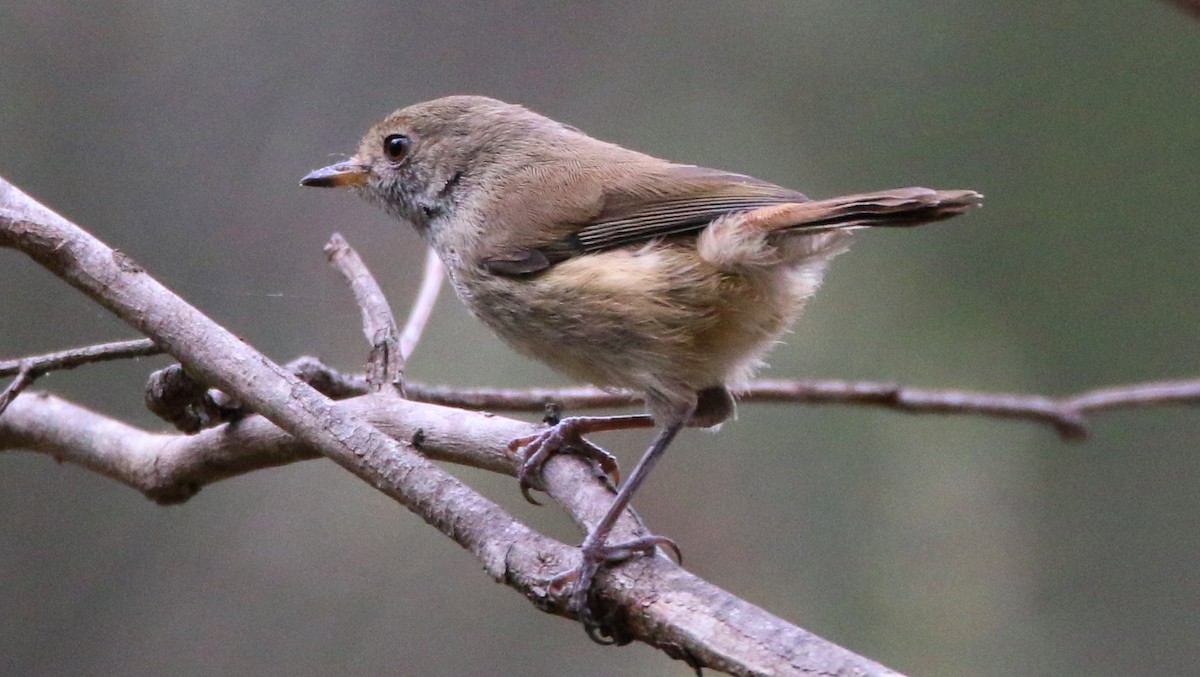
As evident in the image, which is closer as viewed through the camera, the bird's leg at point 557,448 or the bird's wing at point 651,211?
the bird's leg at point 557,448

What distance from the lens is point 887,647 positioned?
5.65 meters

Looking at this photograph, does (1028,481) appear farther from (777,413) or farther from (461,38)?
(461,38)

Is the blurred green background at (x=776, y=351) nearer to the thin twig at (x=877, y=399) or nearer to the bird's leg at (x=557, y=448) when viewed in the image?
the thin twig at (x=877, y=399)

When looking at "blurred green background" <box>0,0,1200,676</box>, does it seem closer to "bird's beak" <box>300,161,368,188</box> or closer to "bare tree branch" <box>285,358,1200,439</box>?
"bird's beak" <box>300,161,368,188</box>

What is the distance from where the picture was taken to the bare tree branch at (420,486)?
192 centimetres

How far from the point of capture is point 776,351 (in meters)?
6.48

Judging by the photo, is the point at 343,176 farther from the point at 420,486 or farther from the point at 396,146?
the point at 420,486

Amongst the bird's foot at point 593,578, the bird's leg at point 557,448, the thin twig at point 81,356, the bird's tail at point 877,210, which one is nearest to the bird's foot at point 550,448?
the bird's leg at point 557,448

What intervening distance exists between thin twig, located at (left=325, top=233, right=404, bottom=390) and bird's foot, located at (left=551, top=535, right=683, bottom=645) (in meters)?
0.89

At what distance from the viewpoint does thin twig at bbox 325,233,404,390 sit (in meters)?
3.04

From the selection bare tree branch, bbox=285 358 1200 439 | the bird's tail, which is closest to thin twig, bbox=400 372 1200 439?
bare tree branch, bbox=285 358 1200 439

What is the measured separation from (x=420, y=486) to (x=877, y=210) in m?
1.22

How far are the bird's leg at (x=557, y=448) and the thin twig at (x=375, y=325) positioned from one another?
0.42 m

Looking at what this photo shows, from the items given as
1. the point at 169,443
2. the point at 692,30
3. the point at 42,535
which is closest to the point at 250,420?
the point at 169,443
